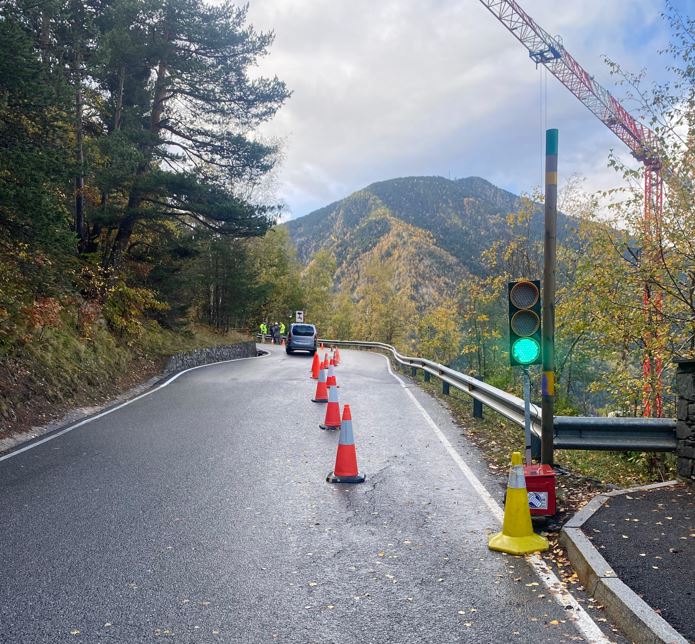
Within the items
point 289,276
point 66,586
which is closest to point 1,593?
point 66,586

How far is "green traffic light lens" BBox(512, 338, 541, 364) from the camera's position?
5.93 metres

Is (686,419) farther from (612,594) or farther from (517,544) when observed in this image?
(612,594)

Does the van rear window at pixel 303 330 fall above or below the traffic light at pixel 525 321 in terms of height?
below

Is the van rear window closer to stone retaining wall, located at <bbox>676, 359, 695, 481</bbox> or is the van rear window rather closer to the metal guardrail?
the metal guardrail

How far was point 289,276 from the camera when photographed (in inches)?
2763

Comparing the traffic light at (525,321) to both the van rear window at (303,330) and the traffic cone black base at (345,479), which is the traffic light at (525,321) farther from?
the van rear window at (303,330)

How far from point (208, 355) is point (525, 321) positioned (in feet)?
84.1

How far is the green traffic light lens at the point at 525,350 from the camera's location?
19.5 ft

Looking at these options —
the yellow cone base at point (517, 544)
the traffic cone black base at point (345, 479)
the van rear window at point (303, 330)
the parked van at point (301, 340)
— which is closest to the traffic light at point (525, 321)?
the yellow cone base at point (517, 544)

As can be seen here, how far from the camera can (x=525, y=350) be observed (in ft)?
19.6

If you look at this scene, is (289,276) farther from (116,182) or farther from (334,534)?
(334,534)

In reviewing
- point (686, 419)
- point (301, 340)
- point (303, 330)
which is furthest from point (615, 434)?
point (303, 330)

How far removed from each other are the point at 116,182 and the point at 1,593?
18.0 meters

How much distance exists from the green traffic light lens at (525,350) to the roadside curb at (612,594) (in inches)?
57.6
